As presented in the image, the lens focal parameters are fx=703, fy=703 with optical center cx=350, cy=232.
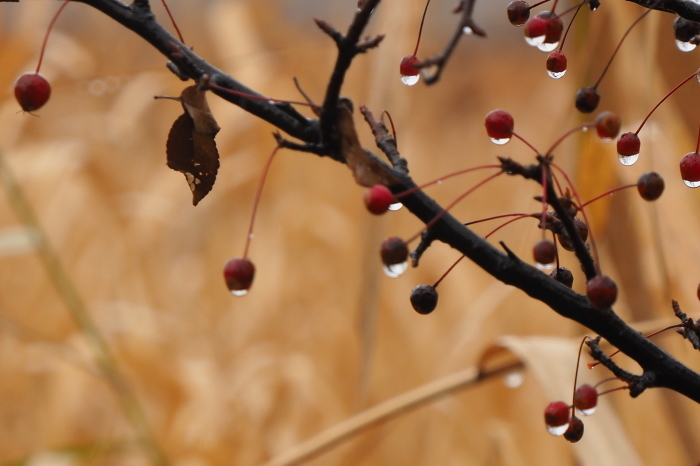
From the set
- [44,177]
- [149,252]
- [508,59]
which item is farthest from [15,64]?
[508,59]

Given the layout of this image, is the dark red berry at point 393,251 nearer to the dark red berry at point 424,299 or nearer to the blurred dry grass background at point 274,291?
the dark red berry at point 424,299

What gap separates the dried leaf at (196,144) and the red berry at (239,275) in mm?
27

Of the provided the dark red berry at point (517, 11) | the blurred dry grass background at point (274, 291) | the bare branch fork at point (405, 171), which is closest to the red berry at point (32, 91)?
the bare branch fork at point (405, 171)

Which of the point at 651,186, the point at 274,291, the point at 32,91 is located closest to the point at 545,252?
the point at 651,186

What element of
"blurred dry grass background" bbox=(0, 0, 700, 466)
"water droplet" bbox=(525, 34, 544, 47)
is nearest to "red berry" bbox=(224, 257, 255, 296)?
"water droplet" bbox=(525, 34, 544, 47)

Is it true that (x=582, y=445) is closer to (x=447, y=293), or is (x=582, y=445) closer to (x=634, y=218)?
(x=634, y=218)

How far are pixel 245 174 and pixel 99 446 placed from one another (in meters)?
0.91

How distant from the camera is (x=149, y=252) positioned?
1.43 meters

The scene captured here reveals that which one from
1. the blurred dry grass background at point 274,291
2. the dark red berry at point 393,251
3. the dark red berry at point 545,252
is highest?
the blurred dry grass background at point 274,291

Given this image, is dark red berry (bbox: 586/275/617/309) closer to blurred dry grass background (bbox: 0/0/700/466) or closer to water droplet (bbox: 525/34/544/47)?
water droplet (bbox: 525/34/544/47)

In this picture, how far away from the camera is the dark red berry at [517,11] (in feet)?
0.89

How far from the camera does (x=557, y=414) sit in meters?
0.29

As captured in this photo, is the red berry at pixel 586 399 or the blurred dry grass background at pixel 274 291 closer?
the red berry at pixel 586 399

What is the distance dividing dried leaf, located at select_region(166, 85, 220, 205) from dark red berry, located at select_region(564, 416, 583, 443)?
0.17m
